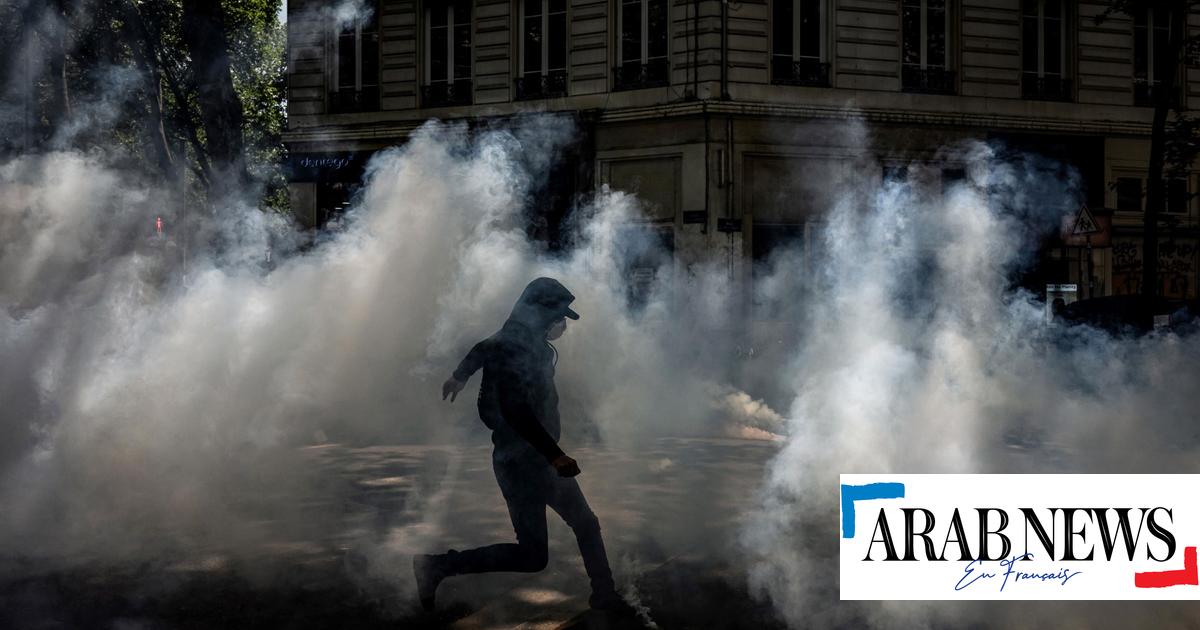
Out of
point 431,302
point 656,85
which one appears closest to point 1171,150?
point 656,85

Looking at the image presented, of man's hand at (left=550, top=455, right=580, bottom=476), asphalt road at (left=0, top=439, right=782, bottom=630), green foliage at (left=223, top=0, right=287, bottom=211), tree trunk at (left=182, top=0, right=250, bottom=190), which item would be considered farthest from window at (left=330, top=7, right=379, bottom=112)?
man's hand at (left=550, top=455, right=580, bottom=476)

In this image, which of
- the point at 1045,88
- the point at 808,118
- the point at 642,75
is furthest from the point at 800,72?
the point at 1045,88

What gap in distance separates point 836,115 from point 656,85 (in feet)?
9.99

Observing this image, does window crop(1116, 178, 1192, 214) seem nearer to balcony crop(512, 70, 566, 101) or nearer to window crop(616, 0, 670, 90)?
window crop(616, 0, 670, 90)

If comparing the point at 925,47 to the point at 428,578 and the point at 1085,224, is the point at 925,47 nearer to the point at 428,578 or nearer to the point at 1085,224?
the point at 1085,224

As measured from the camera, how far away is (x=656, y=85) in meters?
17.3

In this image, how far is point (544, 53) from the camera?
1789 centimetres

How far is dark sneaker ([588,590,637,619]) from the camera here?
4.28 metres

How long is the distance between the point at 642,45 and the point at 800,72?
2697 mm

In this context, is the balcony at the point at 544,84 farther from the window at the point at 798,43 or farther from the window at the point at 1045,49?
the window at the point at 1045,49

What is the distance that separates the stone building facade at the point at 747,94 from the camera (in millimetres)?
16969

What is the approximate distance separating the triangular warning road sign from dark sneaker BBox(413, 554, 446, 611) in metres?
9.84

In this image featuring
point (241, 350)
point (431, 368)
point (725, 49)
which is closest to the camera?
point (241, 350)

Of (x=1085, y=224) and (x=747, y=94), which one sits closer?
(x=1085, y=224)
